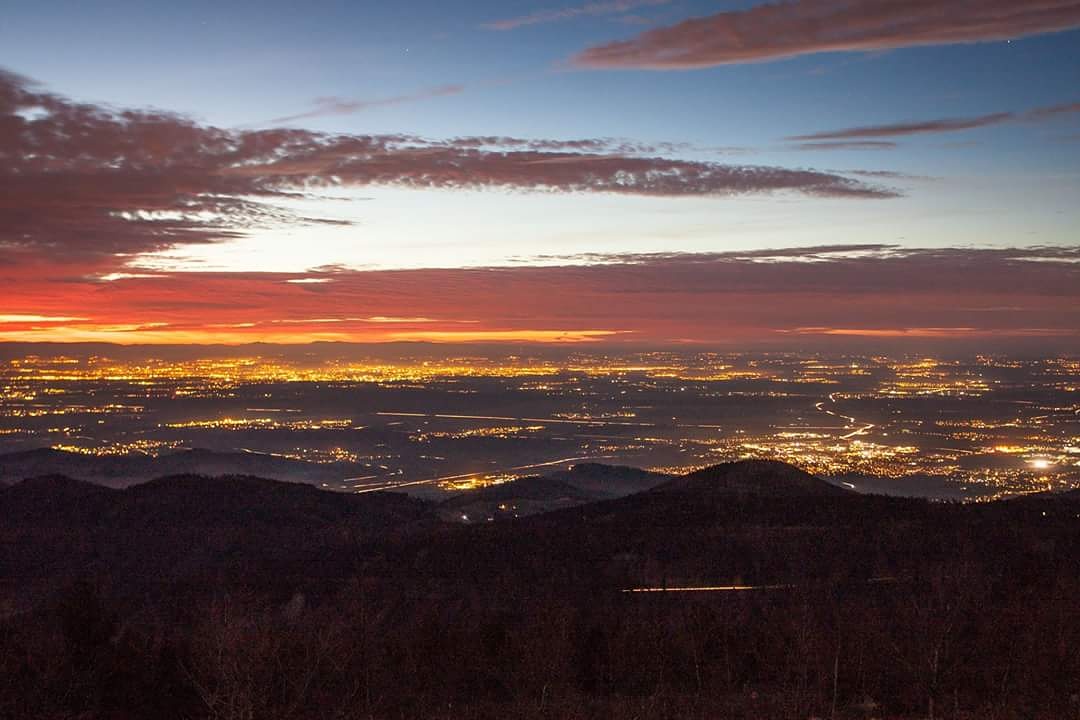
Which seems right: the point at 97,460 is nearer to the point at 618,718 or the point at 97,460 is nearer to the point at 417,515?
the point at 417,515

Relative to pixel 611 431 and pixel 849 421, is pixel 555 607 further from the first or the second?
pixel 849 421

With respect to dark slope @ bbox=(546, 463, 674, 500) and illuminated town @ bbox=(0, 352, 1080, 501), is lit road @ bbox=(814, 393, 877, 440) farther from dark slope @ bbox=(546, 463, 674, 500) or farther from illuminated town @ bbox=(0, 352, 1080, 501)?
dark slope @ bbox=(546, 463, 674, 500)

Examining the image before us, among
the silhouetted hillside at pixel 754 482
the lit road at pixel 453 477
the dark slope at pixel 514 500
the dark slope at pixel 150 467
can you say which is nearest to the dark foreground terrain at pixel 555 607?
the silhouetted hillside at pixel 754 482

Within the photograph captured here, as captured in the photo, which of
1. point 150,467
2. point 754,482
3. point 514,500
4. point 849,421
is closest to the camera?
point 754,482

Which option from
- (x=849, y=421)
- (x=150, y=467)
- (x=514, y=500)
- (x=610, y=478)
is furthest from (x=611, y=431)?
(x=514, y=500)

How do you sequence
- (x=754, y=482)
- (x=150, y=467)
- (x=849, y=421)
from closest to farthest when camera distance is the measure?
(x=754, y=482) → (x=150, y=467) → (x=849, y=421)

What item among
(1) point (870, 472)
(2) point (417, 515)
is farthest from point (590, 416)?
(2) point (417, 515)

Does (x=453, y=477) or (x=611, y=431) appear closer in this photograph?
(x=453, y=477)
